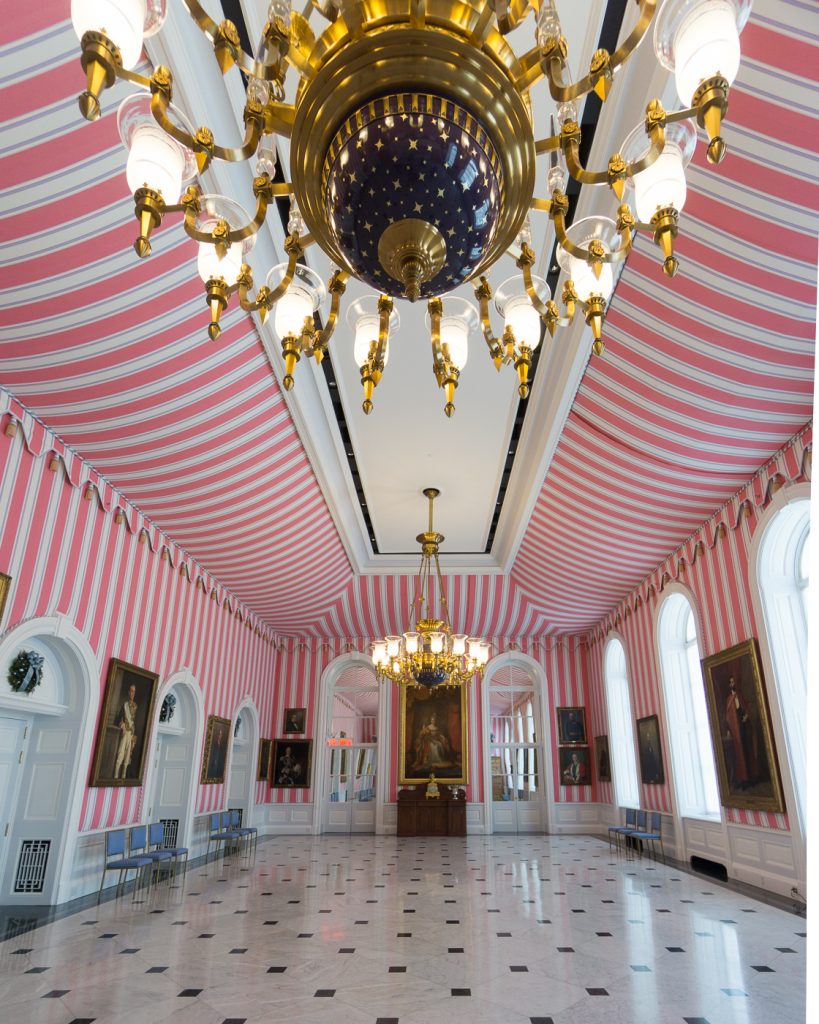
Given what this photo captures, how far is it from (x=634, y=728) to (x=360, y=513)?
610 centimetres

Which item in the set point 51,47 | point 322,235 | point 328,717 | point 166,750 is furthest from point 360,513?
point 322,235

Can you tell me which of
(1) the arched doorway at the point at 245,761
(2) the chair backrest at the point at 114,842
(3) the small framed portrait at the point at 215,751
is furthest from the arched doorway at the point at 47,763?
(1) the arched doorway at the point at 245,761

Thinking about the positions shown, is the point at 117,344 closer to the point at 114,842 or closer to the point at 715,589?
the point at 114,842

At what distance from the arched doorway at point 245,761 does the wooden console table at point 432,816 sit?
3006 millimetres

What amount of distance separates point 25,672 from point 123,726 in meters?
1.76

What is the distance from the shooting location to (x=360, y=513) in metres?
10.7

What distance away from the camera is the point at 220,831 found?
10.1 meters

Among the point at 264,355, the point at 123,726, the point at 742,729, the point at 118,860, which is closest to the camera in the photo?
the point at 264,355

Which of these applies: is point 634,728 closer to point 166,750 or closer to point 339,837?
point 339,837

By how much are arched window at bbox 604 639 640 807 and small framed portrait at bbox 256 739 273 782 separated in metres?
7.00

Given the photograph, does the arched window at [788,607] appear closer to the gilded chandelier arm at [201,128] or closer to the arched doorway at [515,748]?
the gilded chandelier arm at [201,128]

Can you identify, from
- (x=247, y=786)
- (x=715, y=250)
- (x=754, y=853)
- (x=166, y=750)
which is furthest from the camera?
(x=247, y=786)

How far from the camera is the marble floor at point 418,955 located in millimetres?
3961

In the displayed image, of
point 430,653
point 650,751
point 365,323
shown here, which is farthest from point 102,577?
point 650,751
